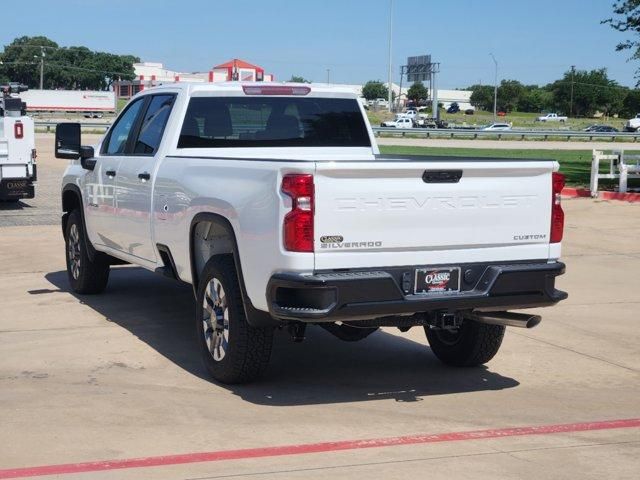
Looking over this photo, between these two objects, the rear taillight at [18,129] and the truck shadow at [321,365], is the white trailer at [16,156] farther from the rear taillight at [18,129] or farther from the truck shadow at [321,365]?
the truck shadow at [321,365]

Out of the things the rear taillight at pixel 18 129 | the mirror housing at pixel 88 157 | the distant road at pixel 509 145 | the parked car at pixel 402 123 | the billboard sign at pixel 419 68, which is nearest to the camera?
the mirror housing at pixel 88 157

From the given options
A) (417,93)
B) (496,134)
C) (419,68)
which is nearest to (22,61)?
(417,93)

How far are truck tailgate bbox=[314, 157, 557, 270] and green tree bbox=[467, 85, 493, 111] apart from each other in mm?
159568

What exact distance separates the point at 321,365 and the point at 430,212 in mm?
1848

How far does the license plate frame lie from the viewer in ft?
20.7

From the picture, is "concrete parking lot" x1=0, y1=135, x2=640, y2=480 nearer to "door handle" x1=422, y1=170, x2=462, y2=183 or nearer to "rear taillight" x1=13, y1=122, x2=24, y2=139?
"door handle" x1=422, y1=170, x2=462, y2=183

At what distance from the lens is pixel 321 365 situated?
25.1 ft

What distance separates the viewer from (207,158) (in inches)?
287

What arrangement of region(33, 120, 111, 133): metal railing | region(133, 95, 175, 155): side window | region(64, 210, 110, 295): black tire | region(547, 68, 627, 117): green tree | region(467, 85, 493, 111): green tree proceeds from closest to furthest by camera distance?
region(133, 95, 175, 155): side window → region(64, 210, 110, 295): black tire → region(33, 120, 111, 133): metal railing → region(547, 68, 627, 117): green tree → region(467, 85, 493, 111): green tree

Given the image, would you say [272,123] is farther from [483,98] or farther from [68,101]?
[483,98]

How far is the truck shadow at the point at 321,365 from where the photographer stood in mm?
6820

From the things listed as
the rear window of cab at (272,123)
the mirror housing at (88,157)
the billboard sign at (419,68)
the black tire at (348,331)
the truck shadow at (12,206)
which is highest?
the billboard sign at (419,68)

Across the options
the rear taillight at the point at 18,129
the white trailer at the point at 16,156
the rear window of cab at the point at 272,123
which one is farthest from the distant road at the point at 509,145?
the rear window of cab at the point at 272,123

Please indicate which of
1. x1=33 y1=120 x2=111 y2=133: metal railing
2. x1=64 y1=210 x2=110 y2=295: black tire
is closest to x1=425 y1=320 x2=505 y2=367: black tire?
x1=64 y1=210 x2=110 y2=295: black tire
